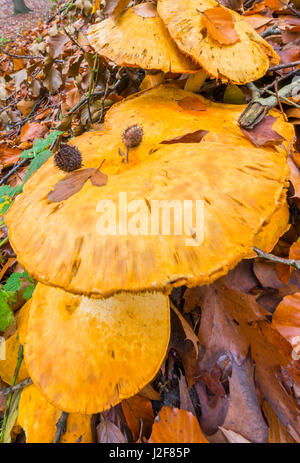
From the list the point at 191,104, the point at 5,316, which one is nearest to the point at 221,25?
the point at 191,104

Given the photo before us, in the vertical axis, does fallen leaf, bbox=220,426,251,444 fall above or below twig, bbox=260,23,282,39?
below

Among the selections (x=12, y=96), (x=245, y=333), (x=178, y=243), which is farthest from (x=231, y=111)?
(x=12, y=96)

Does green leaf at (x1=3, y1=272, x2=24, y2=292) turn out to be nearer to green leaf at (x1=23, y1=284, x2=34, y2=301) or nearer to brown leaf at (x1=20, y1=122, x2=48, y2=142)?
green leaf at (x1=23, y1=284, x2=34, y2=301)

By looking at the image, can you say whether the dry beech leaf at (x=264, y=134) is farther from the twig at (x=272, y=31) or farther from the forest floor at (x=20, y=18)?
the forest floor at (x=20, y=18)

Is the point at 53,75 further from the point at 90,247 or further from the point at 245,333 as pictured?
the point at 245,333

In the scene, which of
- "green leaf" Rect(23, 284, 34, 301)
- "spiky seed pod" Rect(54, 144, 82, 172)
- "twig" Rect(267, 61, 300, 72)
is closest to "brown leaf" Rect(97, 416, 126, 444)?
"green leaf" Rect(23, 284, 34, 301)

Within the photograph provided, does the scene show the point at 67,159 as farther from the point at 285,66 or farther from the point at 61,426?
the point at 285,66
